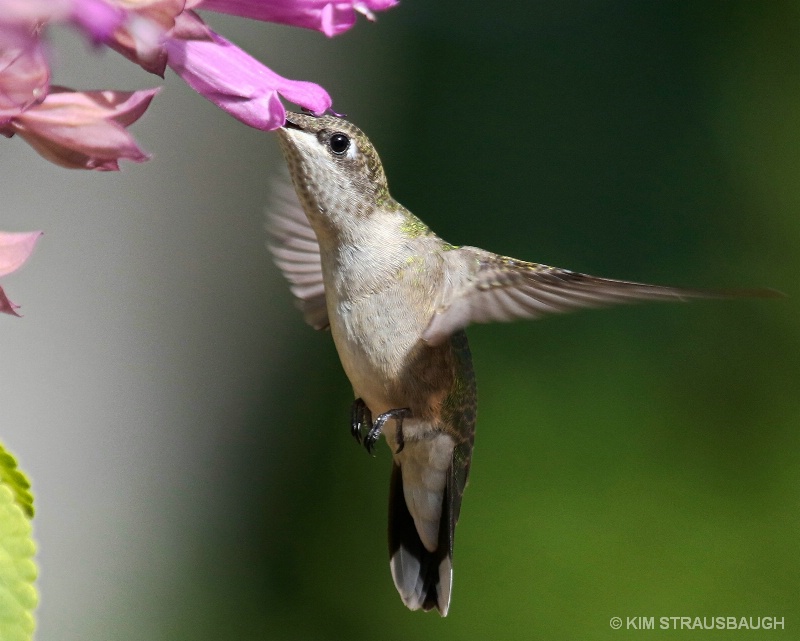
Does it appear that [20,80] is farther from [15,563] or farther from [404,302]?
[404,302]

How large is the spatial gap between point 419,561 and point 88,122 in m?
0.96

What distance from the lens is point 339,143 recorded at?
1145 mm

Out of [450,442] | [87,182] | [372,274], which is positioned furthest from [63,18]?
[87,182]

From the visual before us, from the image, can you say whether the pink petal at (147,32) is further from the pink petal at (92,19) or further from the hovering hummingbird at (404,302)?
the hovering hummingbird at (404,302)

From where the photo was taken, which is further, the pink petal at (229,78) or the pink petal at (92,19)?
the pink petal at (229,78)

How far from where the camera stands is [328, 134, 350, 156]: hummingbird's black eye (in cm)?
114

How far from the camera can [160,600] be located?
129 inches

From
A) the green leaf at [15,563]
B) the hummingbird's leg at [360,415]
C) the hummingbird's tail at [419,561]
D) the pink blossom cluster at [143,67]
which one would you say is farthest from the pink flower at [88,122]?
the hummingbird's tail at [419,561]

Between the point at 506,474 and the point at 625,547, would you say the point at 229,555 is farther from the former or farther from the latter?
the point at 625,547

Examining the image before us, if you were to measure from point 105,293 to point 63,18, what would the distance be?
307 cm

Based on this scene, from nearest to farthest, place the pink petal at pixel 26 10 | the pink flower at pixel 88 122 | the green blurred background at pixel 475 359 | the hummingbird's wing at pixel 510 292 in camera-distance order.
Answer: the pink petal at pixel 26 10
the pink flower at pixel 88 122
the hummingbird's wing at pixel 510 292
the green blurred background at pixel 475 359

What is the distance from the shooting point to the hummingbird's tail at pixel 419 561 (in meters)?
1.43

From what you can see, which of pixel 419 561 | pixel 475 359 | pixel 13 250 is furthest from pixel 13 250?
pixel 475 359

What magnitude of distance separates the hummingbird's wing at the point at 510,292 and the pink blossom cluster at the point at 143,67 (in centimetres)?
39
